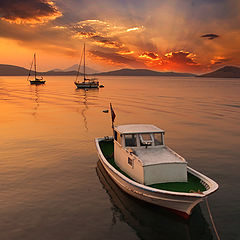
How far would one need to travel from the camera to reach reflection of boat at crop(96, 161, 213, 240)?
12.0 m

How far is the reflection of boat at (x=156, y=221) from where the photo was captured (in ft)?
39.4

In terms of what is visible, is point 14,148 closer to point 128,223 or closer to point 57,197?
point 57,197

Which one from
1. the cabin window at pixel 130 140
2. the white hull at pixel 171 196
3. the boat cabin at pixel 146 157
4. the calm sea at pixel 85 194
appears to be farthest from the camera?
the cabin window at pixel 130 140

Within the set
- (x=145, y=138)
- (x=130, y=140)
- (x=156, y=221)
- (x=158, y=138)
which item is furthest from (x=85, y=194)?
(x=158, y=138)

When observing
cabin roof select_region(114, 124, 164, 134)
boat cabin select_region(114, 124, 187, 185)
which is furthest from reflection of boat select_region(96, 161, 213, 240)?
cabin roof select_region(114, 124, 164, 134)

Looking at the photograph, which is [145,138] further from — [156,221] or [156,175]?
[156,221]

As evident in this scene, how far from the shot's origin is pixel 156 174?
44.5 feet

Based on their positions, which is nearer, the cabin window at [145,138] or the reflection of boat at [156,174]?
the reflection of boat at [156,174]

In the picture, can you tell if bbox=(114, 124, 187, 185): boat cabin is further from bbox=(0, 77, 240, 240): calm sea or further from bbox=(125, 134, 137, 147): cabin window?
bbox=(0, 77, 240, 240): calm sea

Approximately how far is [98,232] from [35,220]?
3.66m

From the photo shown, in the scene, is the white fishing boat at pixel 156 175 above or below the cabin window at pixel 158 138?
below

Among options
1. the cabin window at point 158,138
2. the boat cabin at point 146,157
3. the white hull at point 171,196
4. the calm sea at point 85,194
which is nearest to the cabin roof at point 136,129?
the boat cabin at point 146,157

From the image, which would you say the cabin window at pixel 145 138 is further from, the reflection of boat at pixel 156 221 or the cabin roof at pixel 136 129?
the reflection of boat at pixel 156 221

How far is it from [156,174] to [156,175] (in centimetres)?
6
